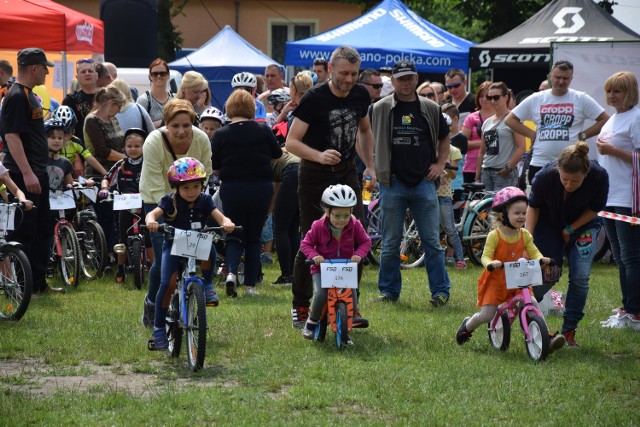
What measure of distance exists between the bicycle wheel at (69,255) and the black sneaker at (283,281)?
6.87ft

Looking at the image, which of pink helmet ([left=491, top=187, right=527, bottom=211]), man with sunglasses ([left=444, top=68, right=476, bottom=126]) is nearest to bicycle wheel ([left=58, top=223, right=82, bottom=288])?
pink helmet ([left=491, top=187, right=527, bottom=211])

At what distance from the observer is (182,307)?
25.1 ft

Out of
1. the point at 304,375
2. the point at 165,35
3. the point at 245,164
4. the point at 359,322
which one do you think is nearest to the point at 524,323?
the point at 359,322

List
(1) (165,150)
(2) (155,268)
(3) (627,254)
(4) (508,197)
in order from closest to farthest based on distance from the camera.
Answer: (4) (508,197) < (2) (155,268) < (1) (165,150) < (3) (627,254)

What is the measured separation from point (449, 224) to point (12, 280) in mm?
5606

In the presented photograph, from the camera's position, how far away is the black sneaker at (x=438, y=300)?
10359 millimetres

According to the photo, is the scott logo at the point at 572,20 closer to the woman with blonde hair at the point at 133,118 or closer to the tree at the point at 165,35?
the woman with blonde hair at the point at 133,118

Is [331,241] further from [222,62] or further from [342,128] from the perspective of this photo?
[222,62]

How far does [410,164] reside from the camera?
10117 mm

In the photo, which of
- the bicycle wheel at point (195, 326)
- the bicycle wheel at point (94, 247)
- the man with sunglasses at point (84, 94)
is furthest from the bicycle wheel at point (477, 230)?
the bicycle wheel at point (195, 326)

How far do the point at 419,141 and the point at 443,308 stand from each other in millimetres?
1569

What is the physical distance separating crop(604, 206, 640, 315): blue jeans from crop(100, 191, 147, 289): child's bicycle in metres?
4.79

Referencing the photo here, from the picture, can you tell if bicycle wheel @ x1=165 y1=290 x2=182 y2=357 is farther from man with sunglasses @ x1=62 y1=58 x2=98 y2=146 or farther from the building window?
the building window

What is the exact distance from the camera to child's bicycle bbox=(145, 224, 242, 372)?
7375 millimetres
